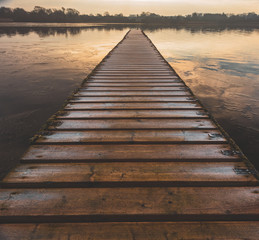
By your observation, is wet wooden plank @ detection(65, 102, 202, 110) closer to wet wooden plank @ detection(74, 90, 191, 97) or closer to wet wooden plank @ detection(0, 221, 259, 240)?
wet wooden plank @ detection(74, 90, 191, 97)

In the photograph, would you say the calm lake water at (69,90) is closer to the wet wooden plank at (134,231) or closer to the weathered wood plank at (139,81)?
the weathered wood plank at (139,81)

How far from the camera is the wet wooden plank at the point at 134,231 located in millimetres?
1385

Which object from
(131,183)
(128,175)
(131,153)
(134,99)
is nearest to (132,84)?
(134,99)

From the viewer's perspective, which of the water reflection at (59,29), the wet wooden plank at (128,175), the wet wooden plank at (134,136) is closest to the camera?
the wet wooden plank at (128,175)

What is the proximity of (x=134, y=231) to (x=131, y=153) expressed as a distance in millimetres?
988

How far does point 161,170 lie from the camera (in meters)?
2.02

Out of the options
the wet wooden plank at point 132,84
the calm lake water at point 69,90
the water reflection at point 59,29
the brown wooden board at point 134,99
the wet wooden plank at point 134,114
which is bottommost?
the calm lake water at point 69,90

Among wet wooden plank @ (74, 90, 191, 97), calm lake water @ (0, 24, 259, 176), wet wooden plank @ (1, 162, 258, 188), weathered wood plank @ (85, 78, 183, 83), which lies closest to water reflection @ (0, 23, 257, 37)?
calm lake water @ (0, 24, 259, 176)

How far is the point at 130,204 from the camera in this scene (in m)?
1.63

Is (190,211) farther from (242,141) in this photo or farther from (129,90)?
(242,141)

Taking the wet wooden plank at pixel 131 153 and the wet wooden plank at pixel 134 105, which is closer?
the wet wooden plank at pixel 131 153

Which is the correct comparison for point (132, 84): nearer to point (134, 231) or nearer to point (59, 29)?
point (134, 231)

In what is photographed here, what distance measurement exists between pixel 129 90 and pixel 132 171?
3008 millimetres

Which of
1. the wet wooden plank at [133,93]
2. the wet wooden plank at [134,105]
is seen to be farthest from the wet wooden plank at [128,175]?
the wet wooden plank at [133,93]
